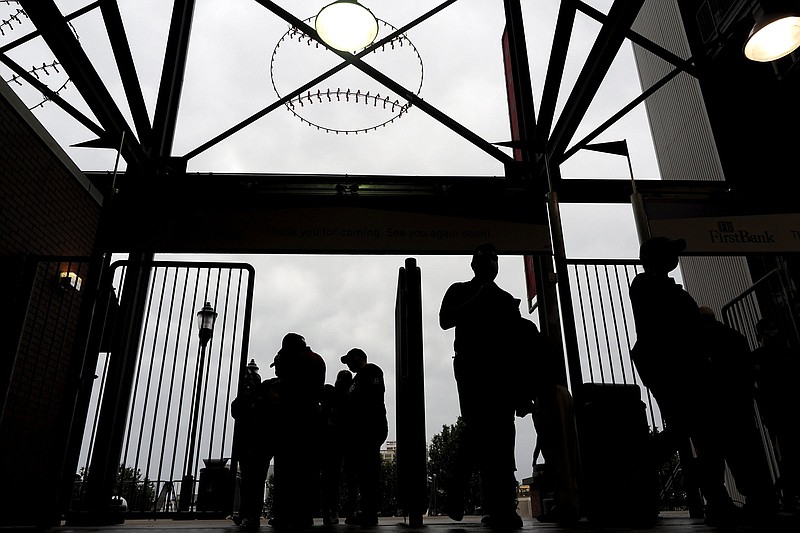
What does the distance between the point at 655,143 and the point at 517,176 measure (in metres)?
12.2

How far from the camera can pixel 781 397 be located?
15.5ft

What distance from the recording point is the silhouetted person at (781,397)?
4.41 metres

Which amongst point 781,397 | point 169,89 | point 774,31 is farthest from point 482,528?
point 169,89

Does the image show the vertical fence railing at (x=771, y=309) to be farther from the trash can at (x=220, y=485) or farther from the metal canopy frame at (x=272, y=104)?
the trash can at (x=220, y=485)

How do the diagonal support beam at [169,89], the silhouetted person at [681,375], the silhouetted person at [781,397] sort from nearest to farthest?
the silhouetted person at [681,375], the silhouetted person at [781,397], the diagonal support beam at [169,89]

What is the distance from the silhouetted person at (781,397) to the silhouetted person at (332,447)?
371 cm

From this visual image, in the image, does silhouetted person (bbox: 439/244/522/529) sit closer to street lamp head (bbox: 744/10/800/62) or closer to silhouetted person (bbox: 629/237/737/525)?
silhouetted person (bbox: 629/237/737/525)

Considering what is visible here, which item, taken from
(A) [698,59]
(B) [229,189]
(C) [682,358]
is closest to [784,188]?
(A) [698,59]

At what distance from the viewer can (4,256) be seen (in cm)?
599

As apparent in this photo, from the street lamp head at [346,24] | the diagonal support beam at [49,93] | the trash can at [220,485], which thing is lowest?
the trash can at [220,485]

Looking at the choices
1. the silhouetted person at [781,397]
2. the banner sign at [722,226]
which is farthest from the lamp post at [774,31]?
the silhouetted person at [781,397]

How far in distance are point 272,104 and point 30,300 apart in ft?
11.7

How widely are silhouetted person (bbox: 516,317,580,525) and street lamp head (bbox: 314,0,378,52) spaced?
346 centimetres

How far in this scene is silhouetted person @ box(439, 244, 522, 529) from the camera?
3.18 m
